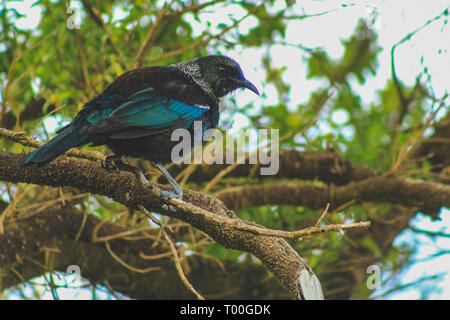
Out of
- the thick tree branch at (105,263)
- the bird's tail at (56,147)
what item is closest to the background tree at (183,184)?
the thick tree branch at (105,263)

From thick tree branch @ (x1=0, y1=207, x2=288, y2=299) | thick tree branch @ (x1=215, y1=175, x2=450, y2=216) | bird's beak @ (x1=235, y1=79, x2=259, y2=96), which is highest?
bird's beak @ (x1=235, y1=79, x2=259, y2=96)

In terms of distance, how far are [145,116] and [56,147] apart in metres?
0.82

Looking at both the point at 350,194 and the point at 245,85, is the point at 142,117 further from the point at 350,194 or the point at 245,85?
the point at 350,194

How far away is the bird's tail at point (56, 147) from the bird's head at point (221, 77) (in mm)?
1682

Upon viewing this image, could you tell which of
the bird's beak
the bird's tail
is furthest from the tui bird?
the bird's beak

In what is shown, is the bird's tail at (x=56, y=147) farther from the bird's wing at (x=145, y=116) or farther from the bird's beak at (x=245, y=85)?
the bird's beak at (x=245, y=85)

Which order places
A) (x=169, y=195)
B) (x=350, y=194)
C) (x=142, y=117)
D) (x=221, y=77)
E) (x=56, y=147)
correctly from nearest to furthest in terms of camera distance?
(x=56, y=147), (x=169, y=195), (x=142, y=117), (x=221, y=77), (x=350, y=194)

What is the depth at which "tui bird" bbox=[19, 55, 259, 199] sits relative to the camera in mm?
3609

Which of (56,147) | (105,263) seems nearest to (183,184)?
(105,263)

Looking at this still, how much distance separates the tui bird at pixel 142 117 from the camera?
3.61 metres

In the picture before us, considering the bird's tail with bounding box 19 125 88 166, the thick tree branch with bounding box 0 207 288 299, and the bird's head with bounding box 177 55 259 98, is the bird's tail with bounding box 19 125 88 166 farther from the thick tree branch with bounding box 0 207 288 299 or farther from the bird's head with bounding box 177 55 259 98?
the thick tree branch with bounding box 0 207 288 299

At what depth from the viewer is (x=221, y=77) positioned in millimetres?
5055

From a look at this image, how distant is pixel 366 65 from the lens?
8641 millimetres

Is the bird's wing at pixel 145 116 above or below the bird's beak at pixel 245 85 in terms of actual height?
below
